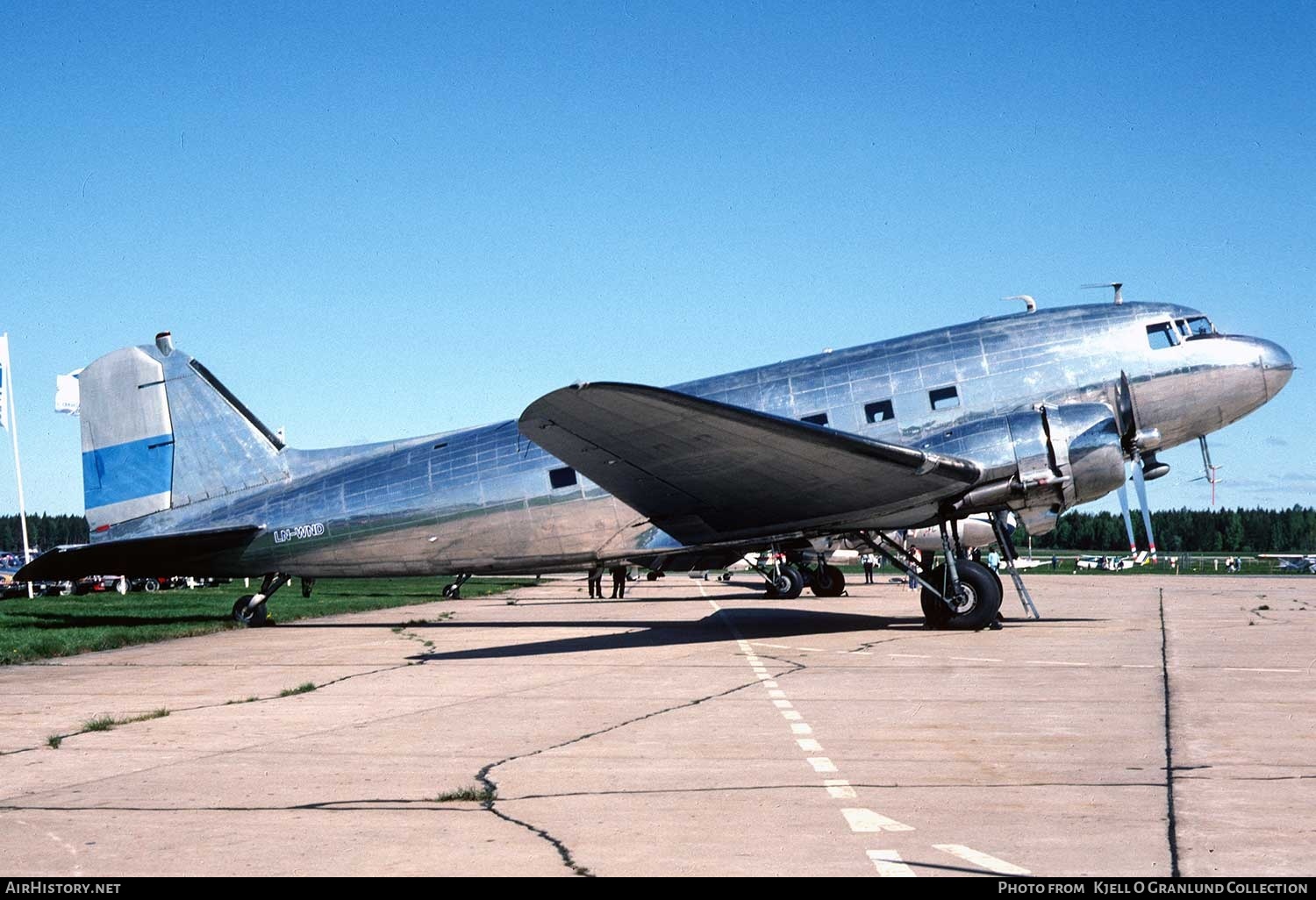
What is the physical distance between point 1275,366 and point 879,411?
619 cm

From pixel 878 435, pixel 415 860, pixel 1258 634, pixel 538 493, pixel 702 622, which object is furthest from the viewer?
pixel 702 622

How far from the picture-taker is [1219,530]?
181375 mm

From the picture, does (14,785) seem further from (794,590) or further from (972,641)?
(794,590)

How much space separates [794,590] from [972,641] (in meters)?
18.1

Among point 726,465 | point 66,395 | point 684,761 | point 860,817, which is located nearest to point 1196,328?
point 726,465

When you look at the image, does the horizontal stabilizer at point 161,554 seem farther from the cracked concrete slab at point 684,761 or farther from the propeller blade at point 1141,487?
the propeller blade at point 1141,487

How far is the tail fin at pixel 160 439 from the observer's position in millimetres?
22859

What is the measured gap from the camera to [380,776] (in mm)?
7328

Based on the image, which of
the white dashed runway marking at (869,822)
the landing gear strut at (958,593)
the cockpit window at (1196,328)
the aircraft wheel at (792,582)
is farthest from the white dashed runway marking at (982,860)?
the aircraft wheel at (792,582)

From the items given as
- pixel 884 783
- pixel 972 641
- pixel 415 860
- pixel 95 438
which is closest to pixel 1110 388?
pixel 972 641

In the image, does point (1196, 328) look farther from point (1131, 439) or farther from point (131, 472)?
point (131, 472)

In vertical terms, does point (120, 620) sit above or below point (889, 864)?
above

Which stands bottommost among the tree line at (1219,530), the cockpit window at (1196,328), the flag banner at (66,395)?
the tree line at (1219,530)

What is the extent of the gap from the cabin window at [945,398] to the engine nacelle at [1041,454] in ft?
2.71
